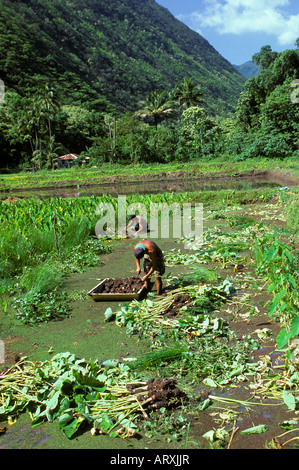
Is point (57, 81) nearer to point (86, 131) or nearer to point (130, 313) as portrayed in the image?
point (86, 131)

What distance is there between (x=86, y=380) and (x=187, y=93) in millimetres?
46058

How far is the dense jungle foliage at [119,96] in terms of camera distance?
102 feet

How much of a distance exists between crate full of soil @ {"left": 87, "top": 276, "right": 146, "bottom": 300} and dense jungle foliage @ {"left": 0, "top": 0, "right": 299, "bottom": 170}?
2471 cm

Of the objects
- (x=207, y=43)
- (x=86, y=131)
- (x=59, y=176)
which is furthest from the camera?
(x=207, y=43)

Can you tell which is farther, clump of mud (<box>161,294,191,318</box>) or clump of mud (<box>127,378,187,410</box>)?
clump of mud (<box>161,294,191,318</box>)

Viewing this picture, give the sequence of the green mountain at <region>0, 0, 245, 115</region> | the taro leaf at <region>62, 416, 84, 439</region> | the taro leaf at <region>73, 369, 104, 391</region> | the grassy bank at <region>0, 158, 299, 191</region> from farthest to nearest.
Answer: the green mountain at <region>0, 0, 245, 115</region>
the grassy bank at <region>0, 158, 299, 191</region>
the taro leaf at <region>73, 369, 104, 391</region>
the taro leaf at <region>62, 416, 84, 439</region>

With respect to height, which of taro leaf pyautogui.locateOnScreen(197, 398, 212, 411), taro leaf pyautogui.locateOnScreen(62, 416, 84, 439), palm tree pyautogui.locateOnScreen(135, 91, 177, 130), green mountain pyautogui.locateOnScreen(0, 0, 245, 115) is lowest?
taro leaf pyautogui.locateOnScreen(62, 416, 84, 439)

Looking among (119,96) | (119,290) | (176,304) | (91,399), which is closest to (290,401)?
(91,399)

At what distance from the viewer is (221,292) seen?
4621mm

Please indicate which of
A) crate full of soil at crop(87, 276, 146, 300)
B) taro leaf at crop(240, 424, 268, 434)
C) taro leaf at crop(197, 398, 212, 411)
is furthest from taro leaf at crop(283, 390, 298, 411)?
crate full of soil at crop(87, 276, 146, 300)

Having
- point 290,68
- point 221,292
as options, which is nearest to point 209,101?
point 290,68

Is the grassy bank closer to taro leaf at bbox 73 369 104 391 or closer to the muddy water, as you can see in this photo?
the muddy water

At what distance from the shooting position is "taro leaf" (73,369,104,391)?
9.43 feet

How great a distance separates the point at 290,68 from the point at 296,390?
3163 cm
